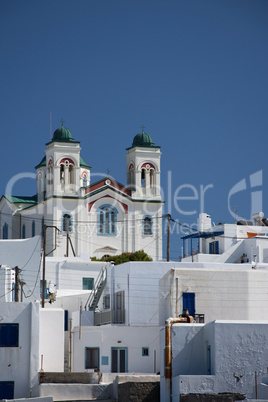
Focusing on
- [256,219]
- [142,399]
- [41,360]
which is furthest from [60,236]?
[142,399]

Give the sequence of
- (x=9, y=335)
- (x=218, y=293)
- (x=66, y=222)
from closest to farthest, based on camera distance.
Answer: (x=9, y=335)
(x=218, y=293)
(x=66, y=222)

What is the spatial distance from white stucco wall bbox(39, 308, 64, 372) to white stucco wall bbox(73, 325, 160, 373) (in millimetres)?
1727

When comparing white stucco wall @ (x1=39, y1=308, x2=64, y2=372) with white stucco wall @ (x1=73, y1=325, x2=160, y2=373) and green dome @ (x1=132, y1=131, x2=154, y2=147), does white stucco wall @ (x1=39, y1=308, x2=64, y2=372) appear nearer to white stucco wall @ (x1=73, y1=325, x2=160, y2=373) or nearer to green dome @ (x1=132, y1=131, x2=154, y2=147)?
white stucco wall @ (x1=73, y1=325, x2=160, y2=373)

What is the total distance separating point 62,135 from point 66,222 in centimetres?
987

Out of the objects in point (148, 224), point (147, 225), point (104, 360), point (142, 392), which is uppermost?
point (148, 224)

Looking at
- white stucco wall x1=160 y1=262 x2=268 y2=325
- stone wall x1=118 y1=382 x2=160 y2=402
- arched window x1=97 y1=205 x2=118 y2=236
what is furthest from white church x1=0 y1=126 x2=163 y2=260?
stone wall x1=118 y1=382 x2=160 y2=402

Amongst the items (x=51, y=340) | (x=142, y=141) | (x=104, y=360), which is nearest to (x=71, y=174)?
(x=142, y=141)

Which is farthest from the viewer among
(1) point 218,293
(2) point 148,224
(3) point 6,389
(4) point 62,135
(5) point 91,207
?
(4) point 62,135

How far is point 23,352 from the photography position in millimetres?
43188

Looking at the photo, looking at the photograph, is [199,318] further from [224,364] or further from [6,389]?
[224,364]

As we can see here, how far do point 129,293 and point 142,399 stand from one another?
11.9 m

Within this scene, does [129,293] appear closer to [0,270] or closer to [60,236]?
[0,270]

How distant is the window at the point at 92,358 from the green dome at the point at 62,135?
55.7 meters

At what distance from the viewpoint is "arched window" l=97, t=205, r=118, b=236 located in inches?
3802
